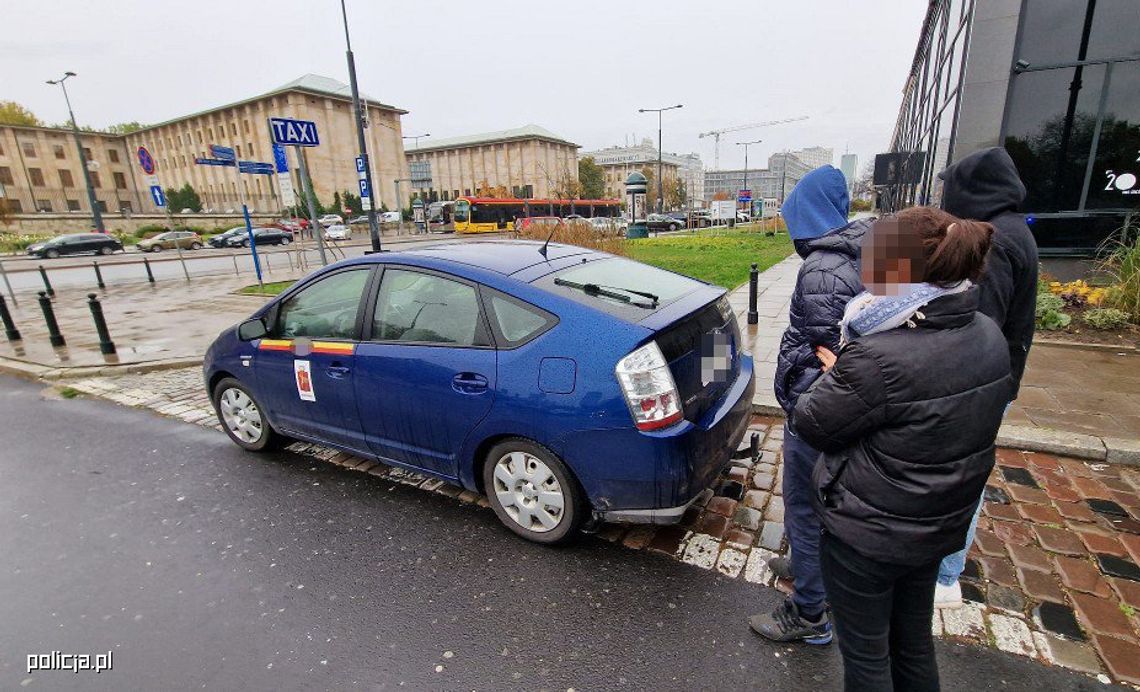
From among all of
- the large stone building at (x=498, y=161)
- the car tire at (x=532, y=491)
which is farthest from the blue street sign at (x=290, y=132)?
the large stone building at (x=498, y=161)

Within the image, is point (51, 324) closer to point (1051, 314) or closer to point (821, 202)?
point (821, 202)

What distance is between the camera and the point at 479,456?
319cm

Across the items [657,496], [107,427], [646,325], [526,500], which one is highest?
[646,325]

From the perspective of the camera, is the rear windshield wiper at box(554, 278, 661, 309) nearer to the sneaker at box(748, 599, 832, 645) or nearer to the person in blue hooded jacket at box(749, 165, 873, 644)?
the person in blue hooded jacket at box(749, 165, 873, 644)

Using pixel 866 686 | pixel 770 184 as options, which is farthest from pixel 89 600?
pixel 770 184

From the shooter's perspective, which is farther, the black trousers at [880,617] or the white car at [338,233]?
the white car at [338,233]

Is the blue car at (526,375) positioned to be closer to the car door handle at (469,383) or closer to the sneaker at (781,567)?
the car door handle at (469,383)

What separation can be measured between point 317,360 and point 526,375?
5.86ft

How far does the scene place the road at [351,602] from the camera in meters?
2.27

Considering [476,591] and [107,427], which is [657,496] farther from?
[107,427]

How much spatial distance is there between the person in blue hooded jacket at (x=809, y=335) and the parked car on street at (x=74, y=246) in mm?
43349

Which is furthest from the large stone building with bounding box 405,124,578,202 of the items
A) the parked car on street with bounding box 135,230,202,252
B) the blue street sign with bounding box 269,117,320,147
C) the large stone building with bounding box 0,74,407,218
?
the blue street sign with bounding box 269,117,320,147

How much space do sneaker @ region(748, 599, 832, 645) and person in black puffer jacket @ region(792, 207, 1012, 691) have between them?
681mm

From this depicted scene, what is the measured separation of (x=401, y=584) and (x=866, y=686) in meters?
2.19
